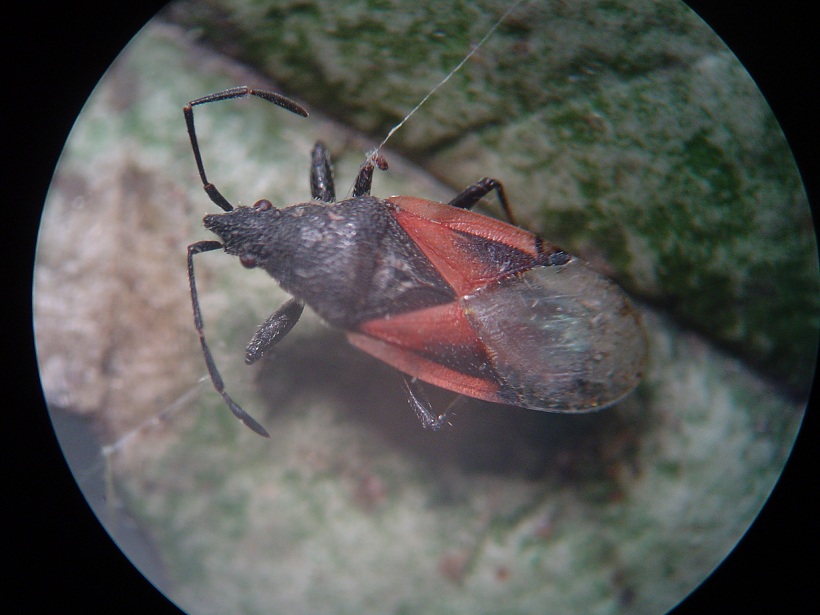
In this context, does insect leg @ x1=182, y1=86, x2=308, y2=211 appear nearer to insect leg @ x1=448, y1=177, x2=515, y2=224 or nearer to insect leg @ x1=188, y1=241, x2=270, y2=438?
insect leg @ x1=188, y1=241, x2=270, y2=438

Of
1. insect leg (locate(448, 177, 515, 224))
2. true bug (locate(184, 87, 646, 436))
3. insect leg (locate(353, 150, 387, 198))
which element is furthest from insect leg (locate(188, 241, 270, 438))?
insect leg (locate(448, 177, 515, 224))

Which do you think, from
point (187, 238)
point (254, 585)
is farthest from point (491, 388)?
point (187, 238)

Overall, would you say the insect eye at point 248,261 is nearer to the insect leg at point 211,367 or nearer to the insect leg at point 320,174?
the insect leg at point 211,367

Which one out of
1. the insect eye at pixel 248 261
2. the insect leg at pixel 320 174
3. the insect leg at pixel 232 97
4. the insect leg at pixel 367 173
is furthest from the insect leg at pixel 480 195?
the insect eye at pixel 248 261

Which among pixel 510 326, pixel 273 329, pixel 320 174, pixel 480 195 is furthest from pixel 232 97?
pixel 510 326

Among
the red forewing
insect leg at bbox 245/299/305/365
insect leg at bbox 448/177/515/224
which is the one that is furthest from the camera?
insect leg at bbox 245/299/305/365
